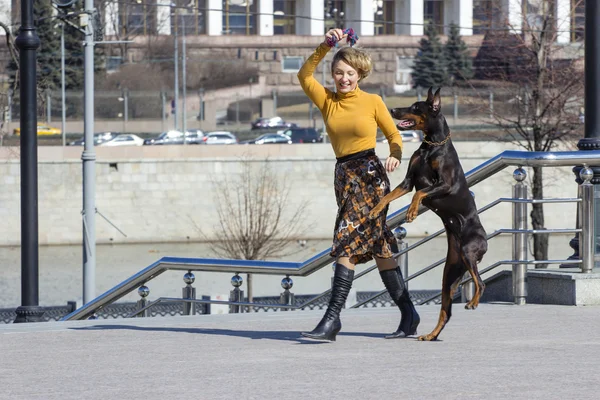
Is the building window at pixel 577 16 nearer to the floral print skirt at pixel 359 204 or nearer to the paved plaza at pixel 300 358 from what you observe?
the paved plaza at pixel 300 358

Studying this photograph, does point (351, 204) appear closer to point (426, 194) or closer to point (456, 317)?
point (426, 194)

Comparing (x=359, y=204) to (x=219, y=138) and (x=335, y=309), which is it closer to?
(x=335, y=309)

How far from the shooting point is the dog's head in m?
7.32

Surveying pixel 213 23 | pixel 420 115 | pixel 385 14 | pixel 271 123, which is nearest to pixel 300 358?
pixel 420 115

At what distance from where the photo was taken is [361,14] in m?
84.2

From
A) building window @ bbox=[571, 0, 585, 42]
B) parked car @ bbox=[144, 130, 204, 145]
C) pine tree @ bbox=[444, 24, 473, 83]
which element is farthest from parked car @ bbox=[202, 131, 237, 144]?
building window @ bbox=[571, 0, 585, 42]

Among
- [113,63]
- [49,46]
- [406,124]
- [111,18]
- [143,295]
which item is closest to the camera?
[406,124]

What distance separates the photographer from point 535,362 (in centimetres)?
671

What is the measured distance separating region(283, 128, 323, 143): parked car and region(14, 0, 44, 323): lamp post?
46878mm

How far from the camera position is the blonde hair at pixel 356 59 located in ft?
24.8

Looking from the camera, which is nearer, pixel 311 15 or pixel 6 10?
pixel 6 10

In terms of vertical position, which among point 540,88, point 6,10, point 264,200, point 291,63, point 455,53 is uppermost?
point 455,53

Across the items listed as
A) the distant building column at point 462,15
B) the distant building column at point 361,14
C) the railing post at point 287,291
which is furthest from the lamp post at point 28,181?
the distant building column at point 361,14

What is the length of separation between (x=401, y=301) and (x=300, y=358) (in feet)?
3.51
